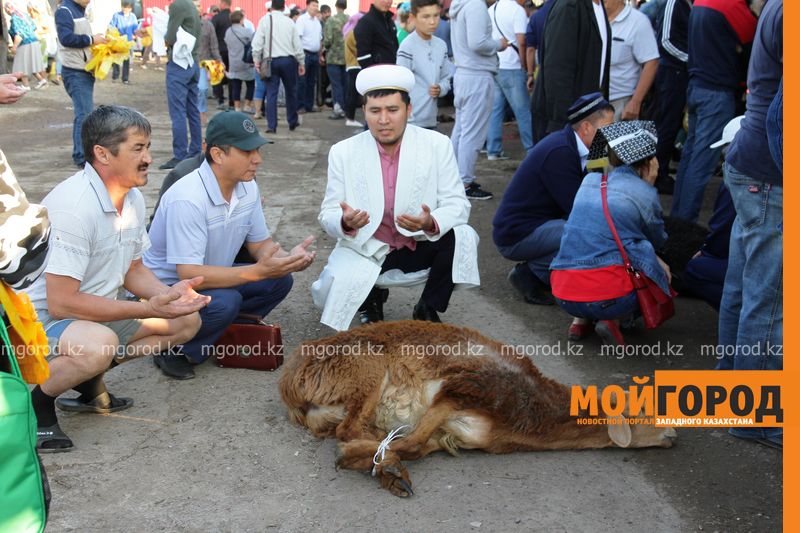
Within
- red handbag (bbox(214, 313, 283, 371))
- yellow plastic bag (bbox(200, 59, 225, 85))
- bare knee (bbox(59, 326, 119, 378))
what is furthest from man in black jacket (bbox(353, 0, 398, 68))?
bare knee (bbox(59, 326, 119, 378))

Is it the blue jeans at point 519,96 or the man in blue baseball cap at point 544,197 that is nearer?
the man in blue baseball cap at point 544,197

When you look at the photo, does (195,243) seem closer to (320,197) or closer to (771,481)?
(771,481)

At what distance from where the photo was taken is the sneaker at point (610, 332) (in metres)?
5.04

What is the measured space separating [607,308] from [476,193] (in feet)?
14.4

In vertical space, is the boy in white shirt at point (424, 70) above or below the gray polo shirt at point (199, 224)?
above

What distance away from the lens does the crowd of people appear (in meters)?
3.87

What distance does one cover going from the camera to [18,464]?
2193 millimetres

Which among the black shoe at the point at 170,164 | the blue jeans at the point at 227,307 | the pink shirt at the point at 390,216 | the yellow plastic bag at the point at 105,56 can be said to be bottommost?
the black shoe at the point at 170,164

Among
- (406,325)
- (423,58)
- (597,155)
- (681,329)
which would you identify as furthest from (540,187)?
(423,58)

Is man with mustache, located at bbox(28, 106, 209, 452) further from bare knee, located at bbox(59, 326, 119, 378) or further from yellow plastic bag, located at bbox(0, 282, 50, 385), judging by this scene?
yellow plastic bag, located at bbox(0, 282, 50, 385)

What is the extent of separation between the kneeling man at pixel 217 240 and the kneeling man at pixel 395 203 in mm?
511

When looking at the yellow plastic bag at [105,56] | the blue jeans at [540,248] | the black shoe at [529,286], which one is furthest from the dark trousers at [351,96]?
the blue jeans at [540,248]

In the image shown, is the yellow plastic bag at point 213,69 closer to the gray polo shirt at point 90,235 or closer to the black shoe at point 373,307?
the black shoe at point 373,307

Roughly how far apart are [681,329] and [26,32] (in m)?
10.2
